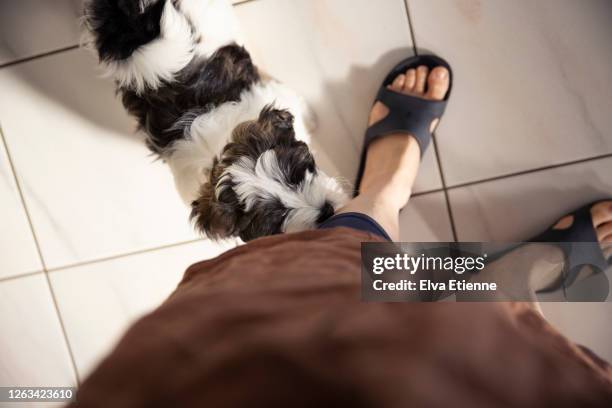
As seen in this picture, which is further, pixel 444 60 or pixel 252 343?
pixel 444 60

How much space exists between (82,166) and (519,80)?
1315 mm

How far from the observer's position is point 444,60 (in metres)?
1.24

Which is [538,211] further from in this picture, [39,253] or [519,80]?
[39,253]

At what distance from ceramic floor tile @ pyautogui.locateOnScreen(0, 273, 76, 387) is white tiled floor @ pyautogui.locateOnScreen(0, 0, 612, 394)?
11mm

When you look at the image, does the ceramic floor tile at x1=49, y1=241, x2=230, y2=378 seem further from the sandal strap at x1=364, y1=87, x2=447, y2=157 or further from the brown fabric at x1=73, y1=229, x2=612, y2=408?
the brown fabric at x1=73, y1=229, x2=612, y2=408

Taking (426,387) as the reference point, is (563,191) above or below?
below

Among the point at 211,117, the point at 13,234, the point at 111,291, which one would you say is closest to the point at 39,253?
the point at 13,234

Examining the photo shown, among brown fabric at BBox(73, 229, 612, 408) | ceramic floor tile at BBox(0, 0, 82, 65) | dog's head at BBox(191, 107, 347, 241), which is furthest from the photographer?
ceramic floor tile at BBox(0, 0, 82, 65)

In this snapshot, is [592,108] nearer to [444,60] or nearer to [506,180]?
[506,180]

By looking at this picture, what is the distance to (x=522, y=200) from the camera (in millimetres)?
1270

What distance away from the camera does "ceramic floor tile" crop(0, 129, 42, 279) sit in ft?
4.53

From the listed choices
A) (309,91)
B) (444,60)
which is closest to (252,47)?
(309,91)

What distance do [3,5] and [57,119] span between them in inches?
13.9

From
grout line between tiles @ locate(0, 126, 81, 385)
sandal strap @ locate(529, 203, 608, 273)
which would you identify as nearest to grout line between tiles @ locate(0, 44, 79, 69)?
grout line between tiles @ locate(0, 126, 81, 385)
